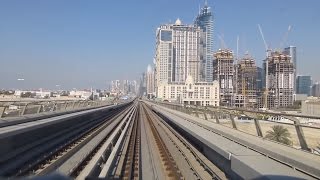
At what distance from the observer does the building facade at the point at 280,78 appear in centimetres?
15975

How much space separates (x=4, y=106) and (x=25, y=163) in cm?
575

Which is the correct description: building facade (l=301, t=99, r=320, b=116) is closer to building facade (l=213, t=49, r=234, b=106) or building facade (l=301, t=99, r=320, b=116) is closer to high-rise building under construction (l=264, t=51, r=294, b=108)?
high-rise building under construction (l=264, t=51, r=294, b=108)

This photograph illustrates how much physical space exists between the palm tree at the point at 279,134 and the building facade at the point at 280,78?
145782 millimetres

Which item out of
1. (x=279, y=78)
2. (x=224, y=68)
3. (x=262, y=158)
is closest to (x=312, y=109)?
(x=262, y=158)

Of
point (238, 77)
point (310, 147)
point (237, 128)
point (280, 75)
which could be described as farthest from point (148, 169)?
point (238, 77)

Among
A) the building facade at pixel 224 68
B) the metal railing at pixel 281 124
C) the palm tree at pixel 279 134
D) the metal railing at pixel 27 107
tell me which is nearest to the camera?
the metal railing at pixel 281 124

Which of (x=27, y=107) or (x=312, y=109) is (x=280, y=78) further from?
(x=312, y=109)

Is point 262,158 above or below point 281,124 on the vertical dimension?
below

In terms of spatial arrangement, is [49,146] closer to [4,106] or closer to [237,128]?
[4,106]

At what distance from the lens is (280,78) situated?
542 ft

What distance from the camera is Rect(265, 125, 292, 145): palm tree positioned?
1107 centimetres

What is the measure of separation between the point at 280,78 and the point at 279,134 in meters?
159

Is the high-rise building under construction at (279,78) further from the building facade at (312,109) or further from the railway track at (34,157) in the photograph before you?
the building facade at (312,109)

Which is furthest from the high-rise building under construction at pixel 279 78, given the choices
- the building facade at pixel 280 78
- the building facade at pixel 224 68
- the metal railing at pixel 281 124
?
the metal railing at pixel 281 124
